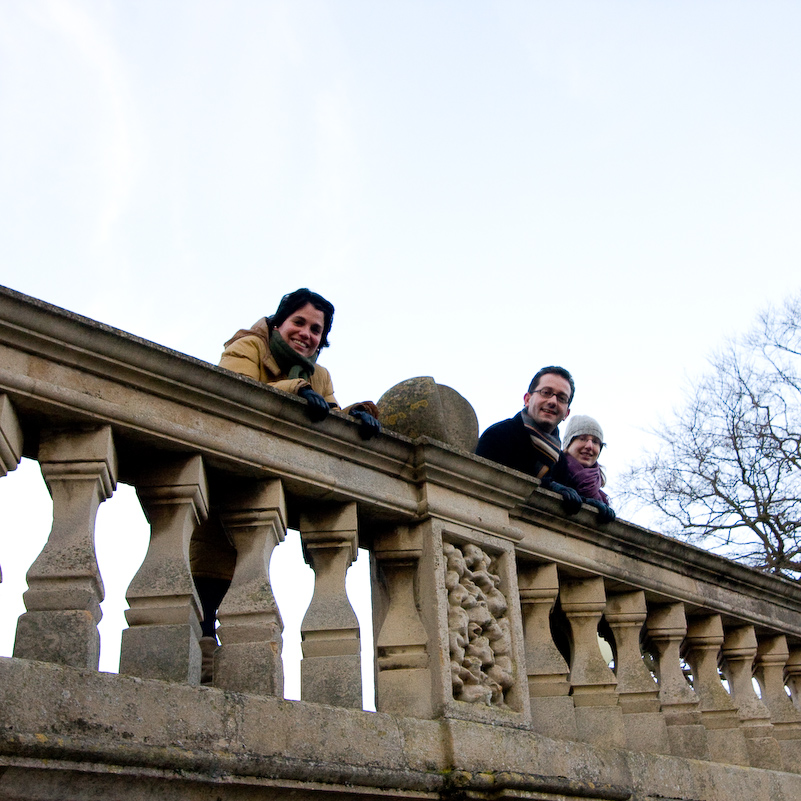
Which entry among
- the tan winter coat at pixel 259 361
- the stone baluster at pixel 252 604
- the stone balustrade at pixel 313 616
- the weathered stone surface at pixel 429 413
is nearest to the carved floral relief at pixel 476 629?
the stone balustrade at pixel 313 616

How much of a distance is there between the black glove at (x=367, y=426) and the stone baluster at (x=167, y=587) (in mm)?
651

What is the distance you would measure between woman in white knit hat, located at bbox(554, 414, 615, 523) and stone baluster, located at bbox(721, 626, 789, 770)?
1023 mm

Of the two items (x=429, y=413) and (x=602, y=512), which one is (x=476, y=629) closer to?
(x=429, y=413)

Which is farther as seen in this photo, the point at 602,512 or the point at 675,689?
the point at 675,689

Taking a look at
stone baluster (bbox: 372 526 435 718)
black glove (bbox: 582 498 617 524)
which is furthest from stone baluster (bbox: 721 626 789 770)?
stone baluster (bbox: 372 526 435 718)

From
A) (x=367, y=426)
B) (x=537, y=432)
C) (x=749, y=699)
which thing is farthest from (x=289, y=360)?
(x=749, y=699)

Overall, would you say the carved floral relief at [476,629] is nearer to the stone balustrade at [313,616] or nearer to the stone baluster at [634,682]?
the stone balustrade at [313,616]

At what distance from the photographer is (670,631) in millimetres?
5172

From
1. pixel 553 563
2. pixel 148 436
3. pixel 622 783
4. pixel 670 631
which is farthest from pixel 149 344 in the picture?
pixel 670 631

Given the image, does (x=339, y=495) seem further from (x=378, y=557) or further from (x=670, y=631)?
(x=670, y=631)

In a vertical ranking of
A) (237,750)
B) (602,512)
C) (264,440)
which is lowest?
(237,750)

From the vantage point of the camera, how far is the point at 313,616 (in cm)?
365

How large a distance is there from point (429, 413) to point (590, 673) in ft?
4.44

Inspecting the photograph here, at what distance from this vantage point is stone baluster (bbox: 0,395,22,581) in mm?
3090
